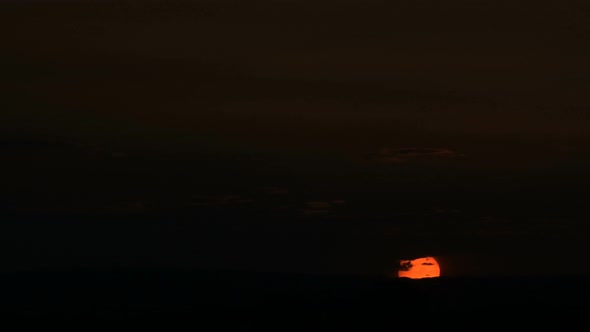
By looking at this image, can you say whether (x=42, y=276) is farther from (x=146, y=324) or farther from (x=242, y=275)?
(x=146, y=324)

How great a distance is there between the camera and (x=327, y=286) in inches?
2158

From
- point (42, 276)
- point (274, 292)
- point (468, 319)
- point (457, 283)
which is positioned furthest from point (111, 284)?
point (468, 319)

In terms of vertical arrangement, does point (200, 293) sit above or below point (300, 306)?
below

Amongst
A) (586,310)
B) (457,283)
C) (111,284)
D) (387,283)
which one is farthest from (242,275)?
(586,310)

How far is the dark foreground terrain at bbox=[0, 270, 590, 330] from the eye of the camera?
4341cm

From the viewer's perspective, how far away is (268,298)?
48.3 meters

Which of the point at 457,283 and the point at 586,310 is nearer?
the point at 586,310

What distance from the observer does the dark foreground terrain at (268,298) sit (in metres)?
43.4

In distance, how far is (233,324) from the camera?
1674 inches

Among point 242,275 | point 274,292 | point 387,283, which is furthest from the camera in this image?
point 242,275

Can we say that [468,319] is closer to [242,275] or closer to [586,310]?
[586,310]

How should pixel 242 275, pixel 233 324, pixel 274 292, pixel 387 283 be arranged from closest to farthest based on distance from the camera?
pixel 233 324
pixel 387 283
pixel 274 292
pixel 242 275

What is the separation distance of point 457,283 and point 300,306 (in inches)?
528

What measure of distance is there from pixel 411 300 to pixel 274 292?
36.3 feet
